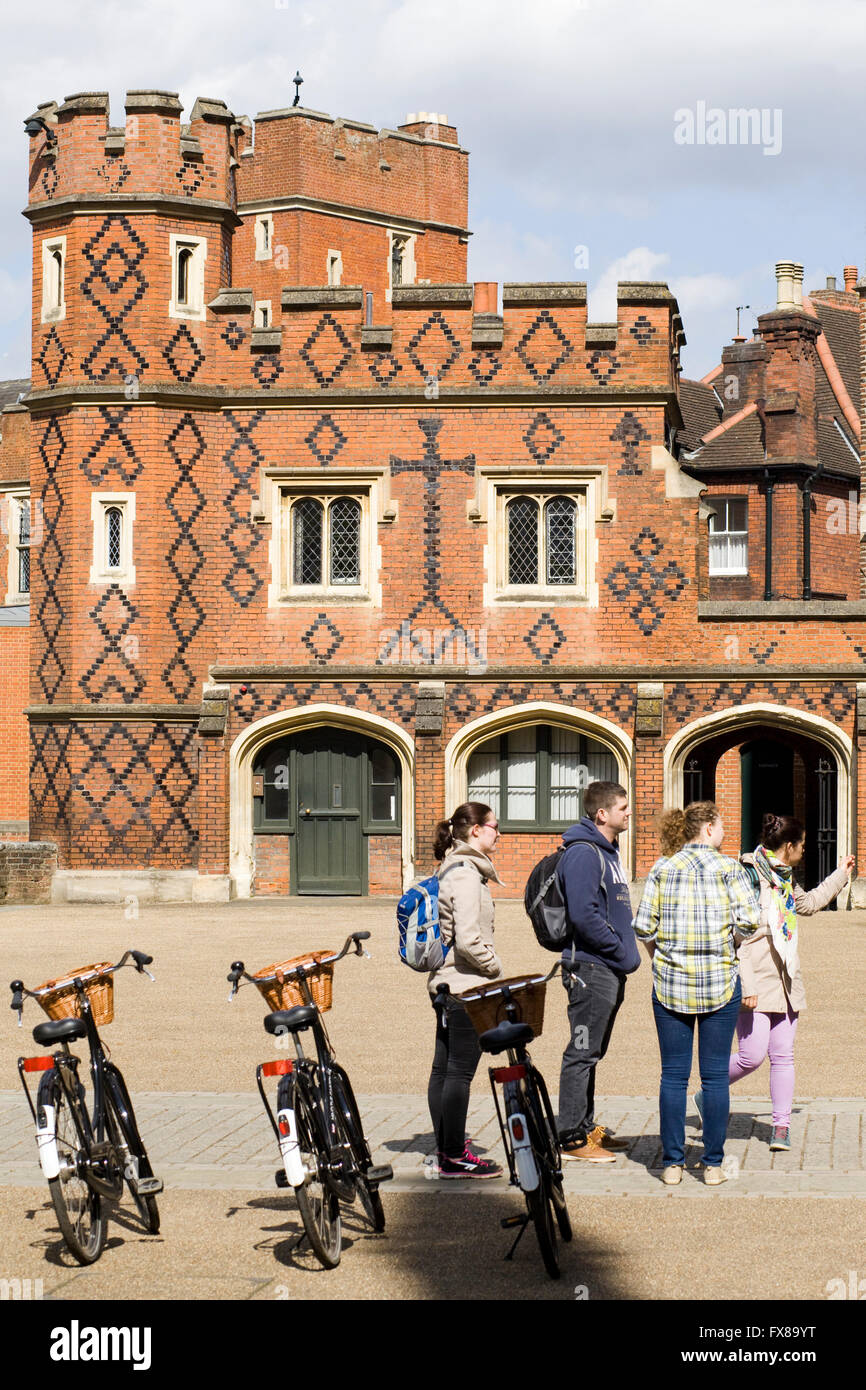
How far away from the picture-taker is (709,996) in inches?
301

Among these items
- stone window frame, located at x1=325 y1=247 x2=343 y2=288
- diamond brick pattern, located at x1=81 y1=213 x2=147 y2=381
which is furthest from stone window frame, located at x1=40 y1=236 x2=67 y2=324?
stone window frame, located at x1=325 y1=247 x2=343 y2=288

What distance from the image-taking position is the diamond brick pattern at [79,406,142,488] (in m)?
22.1

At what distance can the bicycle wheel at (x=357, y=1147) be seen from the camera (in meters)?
6.82

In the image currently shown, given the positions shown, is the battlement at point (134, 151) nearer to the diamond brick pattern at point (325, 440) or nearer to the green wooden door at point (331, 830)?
the diamond brick pattern at point (325, 440)

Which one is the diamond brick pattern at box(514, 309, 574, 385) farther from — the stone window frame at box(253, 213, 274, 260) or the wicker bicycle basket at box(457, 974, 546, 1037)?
the wicker bicycle basket at box(457, 974, 546, 1037)

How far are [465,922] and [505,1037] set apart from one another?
4.11 feet

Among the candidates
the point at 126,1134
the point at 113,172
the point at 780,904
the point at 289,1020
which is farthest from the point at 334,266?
the point at 289,1020

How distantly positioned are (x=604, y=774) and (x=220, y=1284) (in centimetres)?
1645

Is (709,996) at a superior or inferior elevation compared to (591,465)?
inferior

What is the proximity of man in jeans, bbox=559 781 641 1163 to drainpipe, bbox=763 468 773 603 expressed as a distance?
24.1 m

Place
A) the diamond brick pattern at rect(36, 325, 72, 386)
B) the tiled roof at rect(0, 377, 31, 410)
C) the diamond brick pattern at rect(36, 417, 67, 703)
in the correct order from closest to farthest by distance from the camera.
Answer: the diamond brick pattern at rect(36, 417, 67, 703) < the diamond brick pattern at rect(36, 325, 72, 386) < the tiled roof at rect(0, 377, 31, 410)

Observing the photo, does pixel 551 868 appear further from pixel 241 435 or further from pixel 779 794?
pixel 779 794

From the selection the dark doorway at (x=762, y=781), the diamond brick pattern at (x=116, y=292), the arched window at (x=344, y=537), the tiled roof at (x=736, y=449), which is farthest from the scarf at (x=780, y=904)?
the tiled roof at (x=736, y=449)
